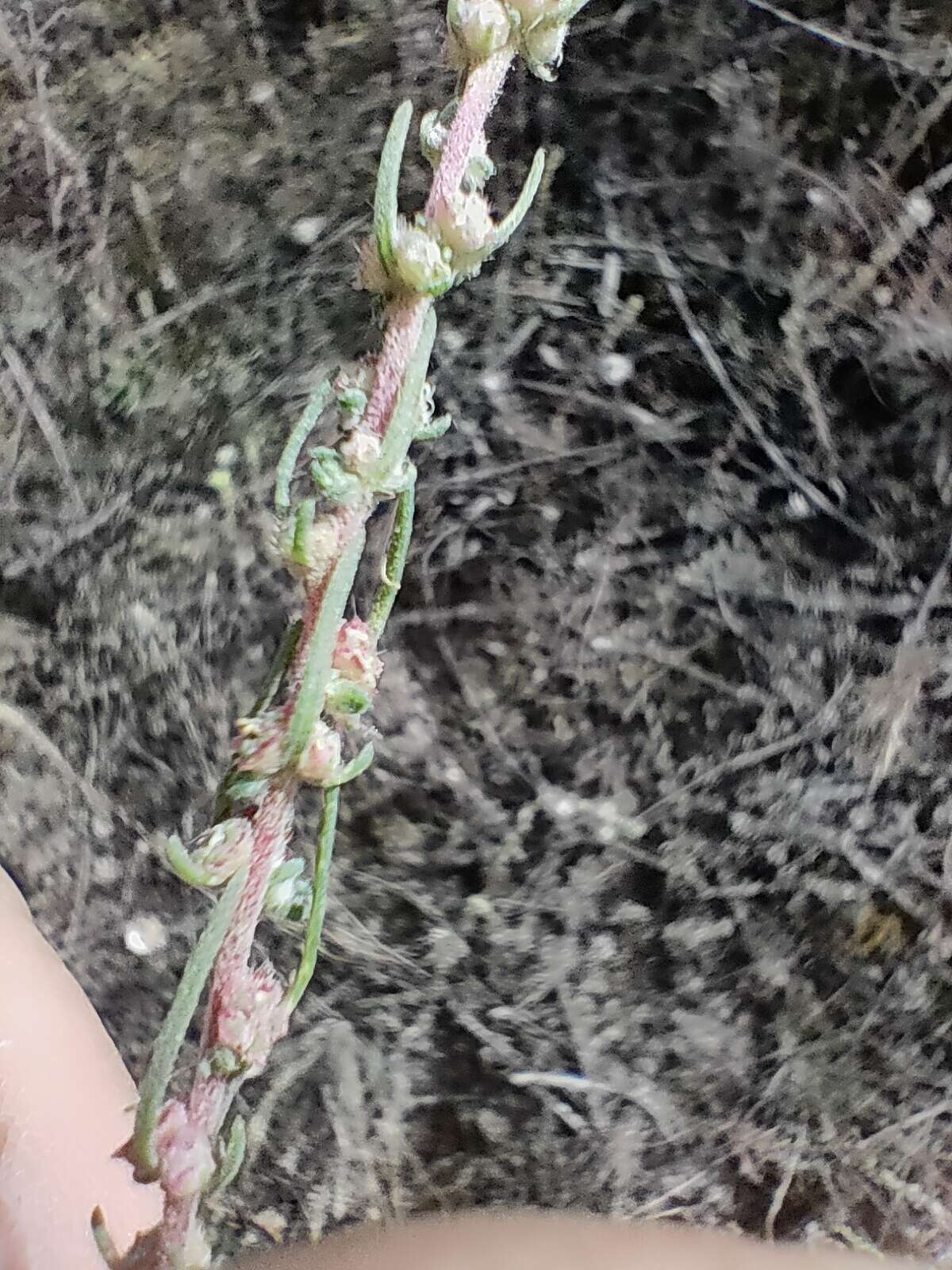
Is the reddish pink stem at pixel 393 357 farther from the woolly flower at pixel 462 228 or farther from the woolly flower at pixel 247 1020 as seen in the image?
the woolly flower at pixel 247 1020

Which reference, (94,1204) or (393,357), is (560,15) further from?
(94,1204)

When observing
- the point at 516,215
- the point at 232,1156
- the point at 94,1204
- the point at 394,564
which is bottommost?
the point at 94,1204

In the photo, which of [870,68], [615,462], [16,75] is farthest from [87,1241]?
[870,68]

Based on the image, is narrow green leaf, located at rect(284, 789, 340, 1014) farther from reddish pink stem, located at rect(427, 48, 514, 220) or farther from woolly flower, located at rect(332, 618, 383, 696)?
reddish pink stem, located at rect(427, 48, 514, 220)

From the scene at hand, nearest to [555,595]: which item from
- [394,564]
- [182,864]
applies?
[394,564]

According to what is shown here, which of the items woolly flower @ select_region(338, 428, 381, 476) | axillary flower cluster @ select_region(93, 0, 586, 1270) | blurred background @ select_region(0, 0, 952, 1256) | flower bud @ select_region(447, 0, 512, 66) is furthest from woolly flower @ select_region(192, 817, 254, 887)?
blurred background @ select_region(0, 0, 952, 1256)

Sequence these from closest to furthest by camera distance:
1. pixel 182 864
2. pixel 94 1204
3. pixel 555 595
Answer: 1. pixel 182 864
2. pixel 94 1204
3. pixel 555 595

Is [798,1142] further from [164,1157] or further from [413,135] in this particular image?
[413,135]
